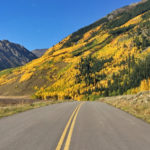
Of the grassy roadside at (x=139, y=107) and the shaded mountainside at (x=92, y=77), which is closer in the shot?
the grassy roadside at (x=139, y=107)

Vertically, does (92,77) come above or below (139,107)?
above

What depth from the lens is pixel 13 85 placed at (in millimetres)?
145875

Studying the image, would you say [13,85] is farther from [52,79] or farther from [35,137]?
[35,137]

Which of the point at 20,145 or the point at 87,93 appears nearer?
the point at 20,145

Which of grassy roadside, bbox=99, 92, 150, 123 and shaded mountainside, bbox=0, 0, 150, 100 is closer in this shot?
grassy roadside, bbox=99, 92, 150, 123

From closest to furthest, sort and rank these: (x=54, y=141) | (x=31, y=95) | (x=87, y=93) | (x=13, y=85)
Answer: (x=54, y=141) < (x=87, y=93) < (x=31, y=95) < (x=13, y=85)

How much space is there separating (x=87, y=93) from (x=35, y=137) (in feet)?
366

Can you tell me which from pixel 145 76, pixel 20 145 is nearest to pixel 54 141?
pixel 20 145

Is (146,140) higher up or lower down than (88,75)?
lower down

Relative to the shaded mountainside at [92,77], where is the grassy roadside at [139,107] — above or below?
below

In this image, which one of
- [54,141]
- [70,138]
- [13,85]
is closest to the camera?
[54,141]

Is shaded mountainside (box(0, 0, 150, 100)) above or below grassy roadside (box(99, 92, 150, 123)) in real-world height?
above

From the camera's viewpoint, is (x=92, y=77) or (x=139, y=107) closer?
(x=139, y=107)

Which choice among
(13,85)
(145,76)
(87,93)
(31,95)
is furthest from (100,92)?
(13,85)
